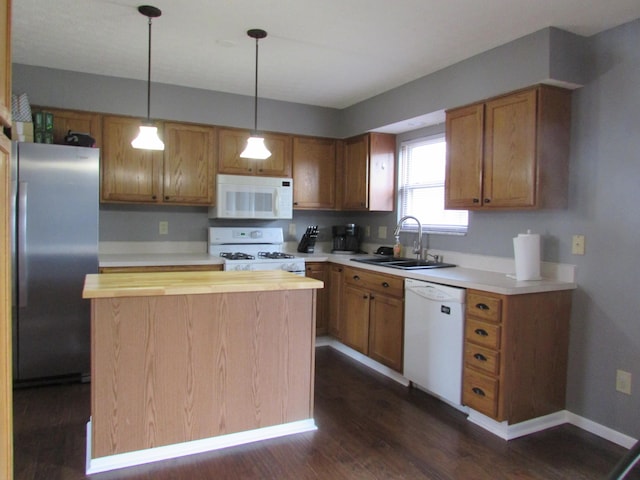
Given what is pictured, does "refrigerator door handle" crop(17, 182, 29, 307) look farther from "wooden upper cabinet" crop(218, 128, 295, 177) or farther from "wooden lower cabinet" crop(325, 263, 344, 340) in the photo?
"wooden lower cabinet" crop(325, 263, 344, 340)

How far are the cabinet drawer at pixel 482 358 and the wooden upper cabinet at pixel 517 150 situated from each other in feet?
3.05

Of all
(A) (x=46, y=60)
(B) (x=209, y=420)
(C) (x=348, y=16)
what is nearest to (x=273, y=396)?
(B) (x=209, y=420)

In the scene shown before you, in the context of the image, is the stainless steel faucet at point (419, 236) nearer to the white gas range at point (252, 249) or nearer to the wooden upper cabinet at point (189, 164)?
the white gas range at point (252, 249)

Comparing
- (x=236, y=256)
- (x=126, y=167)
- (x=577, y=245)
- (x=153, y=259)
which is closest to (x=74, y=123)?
(x=126, y=167)

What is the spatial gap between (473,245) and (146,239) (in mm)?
2937

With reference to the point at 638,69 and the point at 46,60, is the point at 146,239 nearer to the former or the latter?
the point at 46,60

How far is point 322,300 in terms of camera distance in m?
4.43

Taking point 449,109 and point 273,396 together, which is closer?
point 273,396

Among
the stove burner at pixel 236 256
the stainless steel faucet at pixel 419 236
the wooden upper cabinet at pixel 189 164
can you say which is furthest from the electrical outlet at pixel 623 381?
the wooden upper cabinet at pixel 189 164

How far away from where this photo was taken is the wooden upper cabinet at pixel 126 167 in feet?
12.5

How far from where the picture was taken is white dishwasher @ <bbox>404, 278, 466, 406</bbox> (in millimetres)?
2869

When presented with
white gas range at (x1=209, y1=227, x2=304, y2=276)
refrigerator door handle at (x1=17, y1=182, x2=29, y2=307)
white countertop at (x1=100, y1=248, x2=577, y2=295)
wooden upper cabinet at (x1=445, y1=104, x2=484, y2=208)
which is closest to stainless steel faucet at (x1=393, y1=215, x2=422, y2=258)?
white countertop at (x1=100, y1=248, x2=577, y2=295)

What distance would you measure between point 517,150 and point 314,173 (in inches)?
90.3

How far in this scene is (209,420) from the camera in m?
2.42
